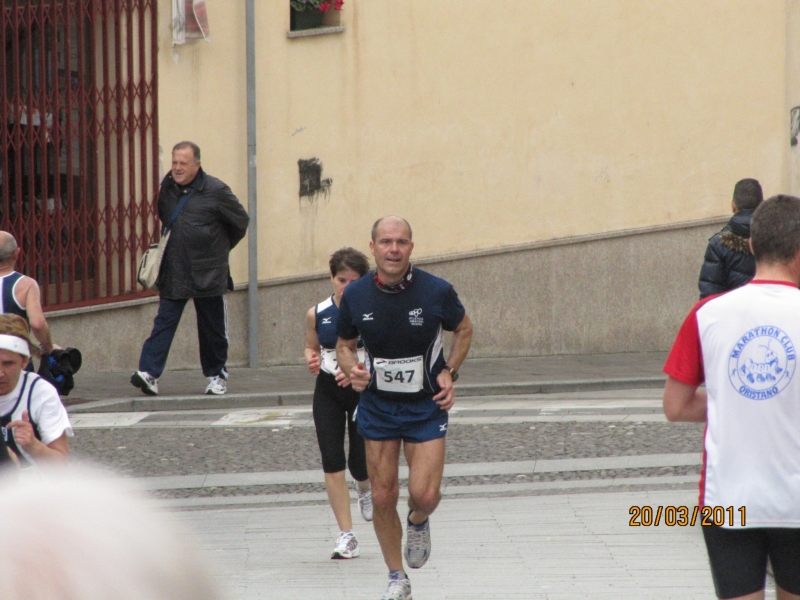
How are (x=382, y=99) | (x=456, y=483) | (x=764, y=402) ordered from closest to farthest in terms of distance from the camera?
1. (x=764, y=402)
2. (x=456, y=483)
3. (x=382, y=99)

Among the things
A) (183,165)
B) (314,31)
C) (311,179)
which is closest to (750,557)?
(183,165)

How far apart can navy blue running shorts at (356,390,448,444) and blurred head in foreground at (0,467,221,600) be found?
14.8 ft

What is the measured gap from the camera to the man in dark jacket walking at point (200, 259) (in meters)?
12.0

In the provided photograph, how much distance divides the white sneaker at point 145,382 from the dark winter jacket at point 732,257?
18.1 ft

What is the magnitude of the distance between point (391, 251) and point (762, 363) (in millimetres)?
2365

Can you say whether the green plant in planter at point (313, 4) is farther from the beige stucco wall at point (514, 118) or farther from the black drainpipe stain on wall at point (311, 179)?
the black drainpipe stain on wall at point (311, 179)

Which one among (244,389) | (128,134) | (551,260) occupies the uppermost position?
(128,134)

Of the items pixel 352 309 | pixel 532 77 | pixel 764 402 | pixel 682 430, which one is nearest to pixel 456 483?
pixel 682 430

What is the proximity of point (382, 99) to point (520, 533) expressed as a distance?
27.7 feet

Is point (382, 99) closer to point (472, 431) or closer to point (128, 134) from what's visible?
point (128, 134)

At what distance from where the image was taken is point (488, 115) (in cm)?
1488

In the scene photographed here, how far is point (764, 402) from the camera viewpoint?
3674 mm

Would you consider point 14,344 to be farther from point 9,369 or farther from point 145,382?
point 145,382
